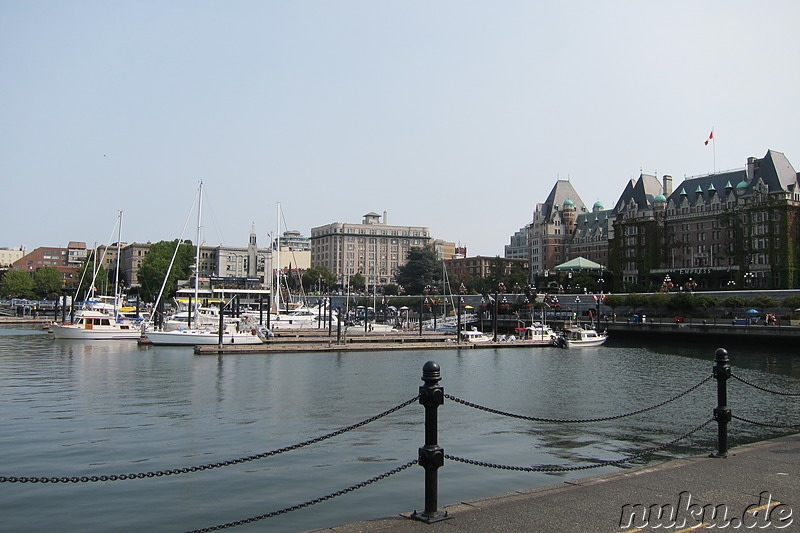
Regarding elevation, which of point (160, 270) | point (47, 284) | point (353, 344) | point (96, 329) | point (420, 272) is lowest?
point (353, 344)

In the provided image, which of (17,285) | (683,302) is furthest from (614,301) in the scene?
(17,285)

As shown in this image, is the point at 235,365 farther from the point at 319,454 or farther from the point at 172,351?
the point at 319,454

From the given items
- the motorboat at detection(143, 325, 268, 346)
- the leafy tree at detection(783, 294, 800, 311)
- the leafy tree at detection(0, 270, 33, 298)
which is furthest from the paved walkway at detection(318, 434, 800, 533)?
the leafy tree at detection(0, 270, 33, 298)

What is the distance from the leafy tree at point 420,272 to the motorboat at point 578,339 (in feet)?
379

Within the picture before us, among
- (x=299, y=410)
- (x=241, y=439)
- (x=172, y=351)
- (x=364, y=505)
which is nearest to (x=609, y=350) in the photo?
(x=172, y=351)

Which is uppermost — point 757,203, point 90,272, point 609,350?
point 757,203

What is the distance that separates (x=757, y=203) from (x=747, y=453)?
122788 millimetres

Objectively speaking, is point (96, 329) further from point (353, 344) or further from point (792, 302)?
point (792, 302)

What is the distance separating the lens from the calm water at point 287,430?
14516 millimetres

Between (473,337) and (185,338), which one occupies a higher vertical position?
(185,338)

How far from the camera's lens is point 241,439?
21.3 meters

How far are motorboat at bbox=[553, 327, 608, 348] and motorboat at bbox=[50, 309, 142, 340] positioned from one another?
149 ft

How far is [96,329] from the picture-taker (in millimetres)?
70750

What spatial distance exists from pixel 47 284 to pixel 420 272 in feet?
323
